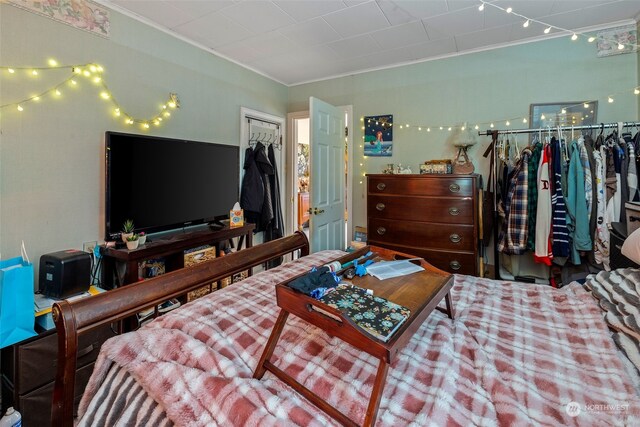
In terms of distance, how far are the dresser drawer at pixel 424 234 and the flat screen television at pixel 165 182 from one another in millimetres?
1502

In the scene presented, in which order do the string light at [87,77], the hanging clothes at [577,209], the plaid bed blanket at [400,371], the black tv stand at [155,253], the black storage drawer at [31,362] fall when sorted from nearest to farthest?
the plaid bed blanket at [400,371]
the black storage drawer at [31,362]
the string light at [87,77]
the black tv stand at [155,253]
the hanging clothes at [577,209]

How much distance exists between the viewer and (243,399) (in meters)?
0.75

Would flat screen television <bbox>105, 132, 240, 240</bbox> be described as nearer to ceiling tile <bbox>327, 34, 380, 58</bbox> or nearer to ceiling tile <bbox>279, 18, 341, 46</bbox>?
ceiling tile <bbox>279, 18, 341, 46</bbox>

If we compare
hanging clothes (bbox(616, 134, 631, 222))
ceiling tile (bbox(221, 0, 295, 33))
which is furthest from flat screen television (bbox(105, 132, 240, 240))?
hanging clothes (bbox(616, 134, 631, 222))

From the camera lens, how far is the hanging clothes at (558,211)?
7.68 ft

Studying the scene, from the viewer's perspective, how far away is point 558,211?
2361 millimetres

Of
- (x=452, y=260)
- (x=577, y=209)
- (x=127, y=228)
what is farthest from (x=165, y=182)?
(x=577, y=209)

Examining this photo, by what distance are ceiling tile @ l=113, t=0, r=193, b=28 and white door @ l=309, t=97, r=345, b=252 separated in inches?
50.9

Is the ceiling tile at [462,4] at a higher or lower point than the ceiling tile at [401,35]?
lower

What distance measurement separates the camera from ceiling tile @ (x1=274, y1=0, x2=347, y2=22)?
7.04 feet

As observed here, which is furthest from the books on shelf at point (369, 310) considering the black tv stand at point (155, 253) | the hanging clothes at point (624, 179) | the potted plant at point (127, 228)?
the hanging clothes at point (624, 179)

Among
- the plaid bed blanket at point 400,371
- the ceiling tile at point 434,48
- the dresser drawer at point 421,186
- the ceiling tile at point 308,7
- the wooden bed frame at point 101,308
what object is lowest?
the plaid bed blanket at point 400,371

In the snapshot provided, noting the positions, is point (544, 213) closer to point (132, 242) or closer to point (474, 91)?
point (474, 91)

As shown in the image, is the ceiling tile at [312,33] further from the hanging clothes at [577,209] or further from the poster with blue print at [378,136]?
the hanging clothes at [577,209]
